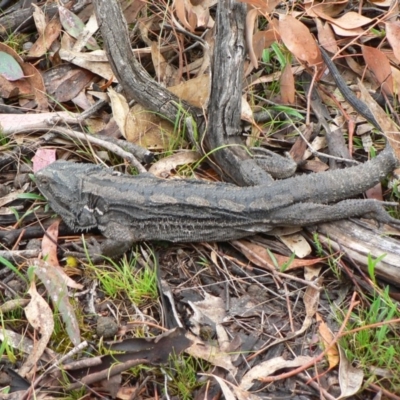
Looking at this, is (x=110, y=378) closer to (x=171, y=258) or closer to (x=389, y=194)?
(x=171, y=258)

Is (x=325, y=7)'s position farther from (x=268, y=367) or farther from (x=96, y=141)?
(x=268, y=367)

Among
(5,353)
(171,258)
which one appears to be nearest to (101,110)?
(171,258)

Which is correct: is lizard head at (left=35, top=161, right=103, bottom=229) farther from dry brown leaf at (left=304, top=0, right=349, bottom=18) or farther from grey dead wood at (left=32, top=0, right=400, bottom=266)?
dry brown leaf at (left=304, top=0, right=349, bottom=18)

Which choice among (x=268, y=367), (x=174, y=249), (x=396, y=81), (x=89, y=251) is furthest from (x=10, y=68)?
(x=268, y=367)

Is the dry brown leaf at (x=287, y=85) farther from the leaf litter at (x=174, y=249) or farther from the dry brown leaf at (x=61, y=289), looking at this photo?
the dry brown leaf at (x=61, y=289)

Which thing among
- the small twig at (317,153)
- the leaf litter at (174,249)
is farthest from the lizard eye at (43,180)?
the small twig at (317,153)

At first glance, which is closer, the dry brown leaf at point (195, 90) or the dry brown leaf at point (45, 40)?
the dry brown leaf at point (195, 90)

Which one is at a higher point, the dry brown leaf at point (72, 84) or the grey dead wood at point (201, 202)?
the dry brown leaf at point (72, 84)

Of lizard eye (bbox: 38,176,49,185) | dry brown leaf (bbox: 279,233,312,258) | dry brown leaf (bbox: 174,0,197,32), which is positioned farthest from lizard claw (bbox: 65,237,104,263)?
dry brown leaf (bbox: 174,0,197,32)
